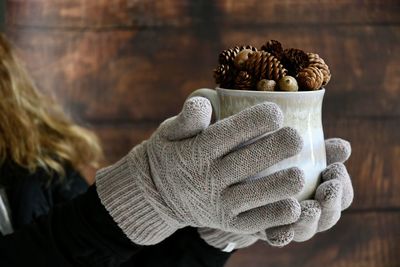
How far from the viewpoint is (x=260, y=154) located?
501 mm

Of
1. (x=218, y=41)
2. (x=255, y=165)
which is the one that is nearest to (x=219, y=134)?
(x=255, y=165)

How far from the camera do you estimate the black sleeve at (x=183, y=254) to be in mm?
750

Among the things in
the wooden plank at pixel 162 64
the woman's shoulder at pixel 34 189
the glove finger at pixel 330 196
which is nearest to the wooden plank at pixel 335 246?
the wooden plank at pixel 162 64

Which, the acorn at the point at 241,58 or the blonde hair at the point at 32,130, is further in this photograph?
the blonde hair at the point at 32,130

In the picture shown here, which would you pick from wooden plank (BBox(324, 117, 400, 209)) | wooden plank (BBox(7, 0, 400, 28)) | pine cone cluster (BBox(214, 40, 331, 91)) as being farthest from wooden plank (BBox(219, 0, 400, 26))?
pine cone cluster (BBox(214, 40, 331, 91))

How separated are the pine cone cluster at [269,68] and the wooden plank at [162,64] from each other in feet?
1.75

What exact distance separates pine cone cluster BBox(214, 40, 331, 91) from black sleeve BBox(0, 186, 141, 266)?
7.4 inches

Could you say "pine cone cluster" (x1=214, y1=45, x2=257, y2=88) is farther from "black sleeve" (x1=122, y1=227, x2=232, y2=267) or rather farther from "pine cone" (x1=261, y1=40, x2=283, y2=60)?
"black sleeve" (x1=122, y1=227, x2=232, y2=267)

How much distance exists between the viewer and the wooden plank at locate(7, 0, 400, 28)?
1.06m

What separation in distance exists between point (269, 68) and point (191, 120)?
0.07m

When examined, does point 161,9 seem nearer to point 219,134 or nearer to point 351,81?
point 351,81

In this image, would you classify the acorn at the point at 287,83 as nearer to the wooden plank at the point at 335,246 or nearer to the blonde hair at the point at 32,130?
the blonde hair at the point at 32,130

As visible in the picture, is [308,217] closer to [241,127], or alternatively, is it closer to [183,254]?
[241,127]

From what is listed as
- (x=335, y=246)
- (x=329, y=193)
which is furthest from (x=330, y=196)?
(x=335, y=246)
